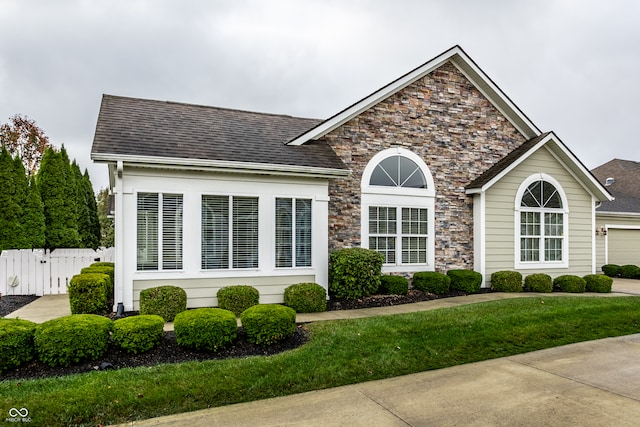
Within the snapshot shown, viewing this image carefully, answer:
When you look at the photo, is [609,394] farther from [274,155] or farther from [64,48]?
[64,48]

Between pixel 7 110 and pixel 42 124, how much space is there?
7.27 ft

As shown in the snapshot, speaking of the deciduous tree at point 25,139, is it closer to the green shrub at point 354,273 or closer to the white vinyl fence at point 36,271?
the white vinyl fence at point 36,271

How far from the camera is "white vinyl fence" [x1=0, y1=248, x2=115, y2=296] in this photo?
11.5 meters

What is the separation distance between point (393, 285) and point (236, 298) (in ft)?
14.8

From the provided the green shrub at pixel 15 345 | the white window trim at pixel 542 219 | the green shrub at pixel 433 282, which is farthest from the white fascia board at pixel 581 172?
the green shrub at pixel 15 345

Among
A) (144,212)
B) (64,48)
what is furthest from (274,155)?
(64,48)

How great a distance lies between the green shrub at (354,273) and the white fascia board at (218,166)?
7.09ft

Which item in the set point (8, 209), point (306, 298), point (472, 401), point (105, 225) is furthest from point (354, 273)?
point (105, 225)

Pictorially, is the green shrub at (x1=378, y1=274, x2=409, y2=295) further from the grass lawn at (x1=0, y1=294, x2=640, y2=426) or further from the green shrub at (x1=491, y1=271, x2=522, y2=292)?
the green shrub at (x1=491, y1=271, x2=522, y2=292)

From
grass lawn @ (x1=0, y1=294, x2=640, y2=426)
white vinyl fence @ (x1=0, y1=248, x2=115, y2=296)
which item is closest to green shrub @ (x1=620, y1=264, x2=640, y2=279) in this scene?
grass lawn @ (x1=0, y1=294, x2=640, y2=426)

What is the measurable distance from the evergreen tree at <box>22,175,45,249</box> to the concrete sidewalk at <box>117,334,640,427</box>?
16.9 m

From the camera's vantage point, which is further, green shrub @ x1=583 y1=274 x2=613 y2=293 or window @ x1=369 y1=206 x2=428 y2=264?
green shrub @ x1=583 y1=274 x2=613 y2=293

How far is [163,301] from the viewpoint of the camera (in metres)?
8.46

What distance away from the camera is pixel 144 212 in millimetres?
8922
